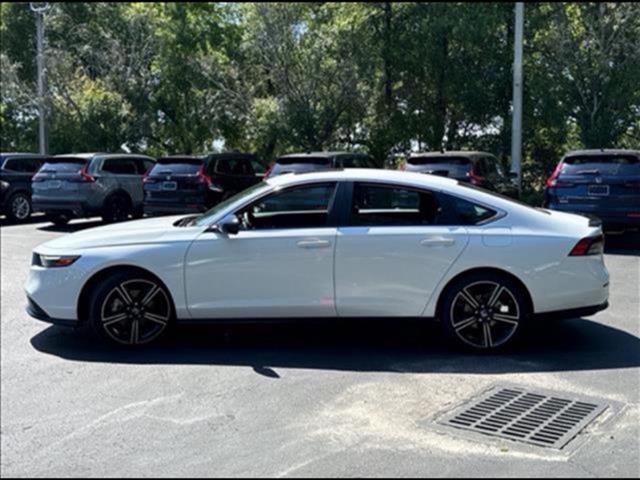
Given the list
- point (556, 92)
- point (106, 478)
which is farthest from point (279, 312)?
point (556, 92)

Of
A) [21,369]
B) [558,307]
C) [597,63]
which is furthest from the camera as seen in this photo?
[597,63]

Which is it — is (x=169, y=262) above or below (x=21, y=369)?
above

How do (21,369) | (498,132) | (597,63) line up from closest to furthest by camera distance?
1. (21,369)
2. (597,63)
3. (498,132)

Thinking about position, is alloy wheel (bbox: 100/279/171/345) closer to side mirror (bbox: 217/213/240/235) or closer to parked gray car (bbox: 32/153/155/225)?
side mirror (bbox: 217/213/240/235)

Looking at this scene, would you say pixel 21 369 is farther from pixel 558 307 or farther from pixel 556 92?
pixel 556 92

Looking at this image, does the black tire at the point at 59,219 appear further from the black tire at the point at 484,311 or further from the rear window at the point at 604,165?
the black tire at the point at 484,311

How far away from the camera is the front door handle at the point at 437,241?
622 centimetres

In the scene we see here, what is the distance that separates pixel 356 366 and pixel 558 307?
1795mm

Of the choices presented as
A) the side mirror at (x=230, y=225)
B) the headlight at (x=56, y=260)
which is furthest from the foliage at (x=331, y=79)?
the headlight at (x=56, y=260)

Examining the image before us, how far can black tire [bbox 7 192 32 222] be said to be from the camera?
17391mm

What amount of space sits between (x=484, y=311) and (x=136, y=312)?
294 centimetres

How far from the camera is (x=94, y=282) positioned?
640cm

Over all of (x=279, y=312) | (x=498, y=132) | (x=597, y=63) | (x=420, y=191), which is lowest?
(x=279, y=312)

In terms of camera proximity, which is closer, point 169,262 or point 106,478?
point 106,478
